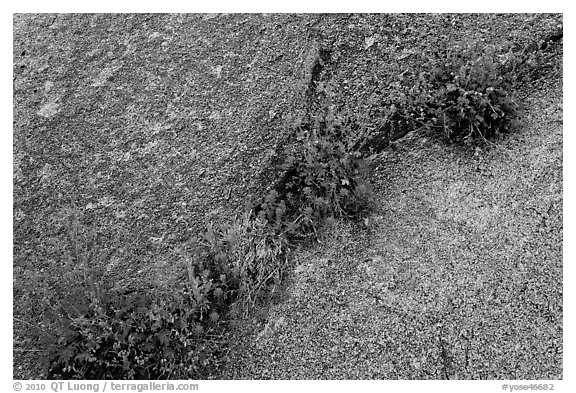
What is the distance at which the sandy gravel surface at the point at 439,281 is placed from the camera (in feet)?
12.8

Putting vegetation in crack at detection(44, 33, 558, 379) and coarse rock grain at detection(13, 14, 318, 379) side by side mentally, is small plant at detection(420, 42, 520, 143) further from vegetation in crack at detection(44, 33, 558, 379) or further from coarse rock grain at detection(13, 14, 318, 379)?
coarse rock grain at detection(13, 14, 318, 379)

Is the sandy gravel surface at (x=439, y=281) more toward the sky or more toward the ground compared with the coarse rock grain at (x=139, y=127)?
more toward the ground

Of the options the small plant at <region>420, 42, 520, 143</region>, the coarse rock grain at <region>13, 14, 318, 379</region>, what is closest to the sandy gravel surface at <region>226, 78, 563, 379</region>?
the small plant at <region>420, 42, 520, 143</region>

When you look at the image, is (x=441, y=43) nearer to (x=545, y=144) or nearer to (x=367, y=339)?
(x=545, y=144)

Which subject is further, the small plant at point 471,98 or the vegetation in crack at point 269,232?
the small plant at point 471,98

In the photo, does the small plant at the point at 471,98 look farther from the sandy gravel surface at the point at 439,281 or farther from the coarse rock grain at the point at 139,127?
the coarse rock grain at the point at 139,127

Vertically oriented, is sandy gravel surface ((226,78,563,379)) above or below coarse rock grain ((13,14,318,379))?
below

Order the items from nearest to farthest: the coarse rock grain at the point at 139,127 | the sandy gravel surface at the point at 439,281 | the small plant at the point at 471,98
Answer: the sandy gravel surface at the point at 439,281, the coarse rock grain at the point at 139,127, the small plant at the point at 471,98

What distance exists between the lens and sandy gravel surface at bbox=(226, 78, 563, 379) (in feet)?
12.8

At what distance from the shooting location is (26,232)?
4.31 meters

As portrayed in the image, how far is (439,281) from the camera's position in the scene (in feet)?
13.4

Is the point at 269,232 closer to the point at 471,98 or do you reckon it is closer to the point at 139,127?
the point at 139,127

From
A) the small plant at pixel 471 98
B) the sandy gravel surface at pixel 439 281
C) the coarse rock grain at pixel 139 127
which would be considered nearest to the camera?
the sandy gravel surface at pixel 439 281

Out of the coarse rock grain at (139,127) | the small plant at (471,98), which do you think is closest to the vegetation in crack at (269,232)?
the small plant at (471,98)
